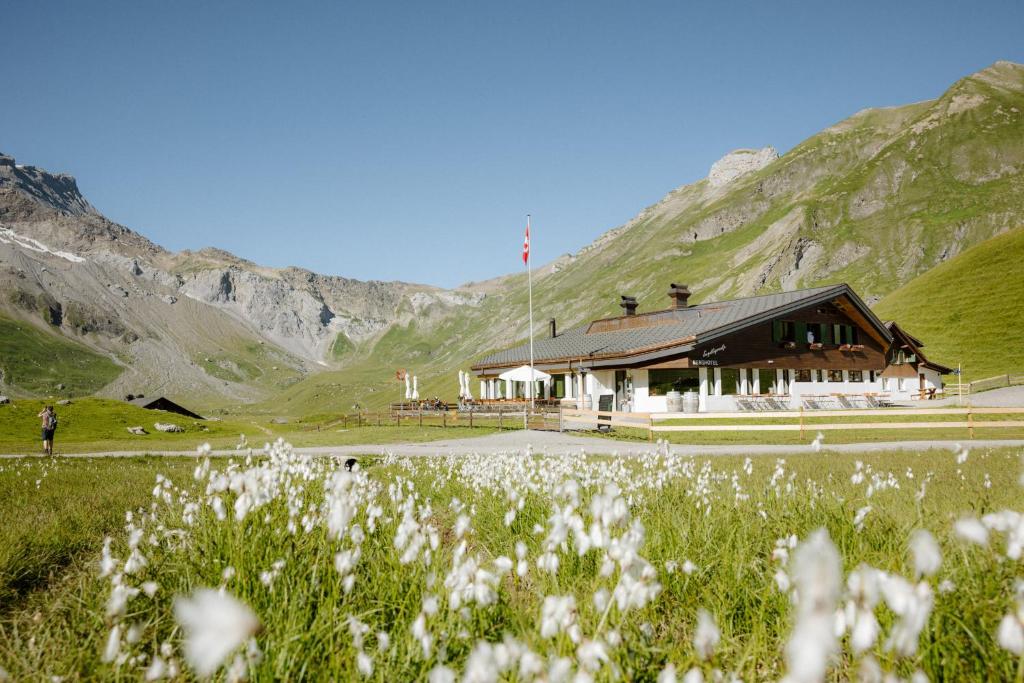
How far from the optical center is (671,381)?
45.1 metres

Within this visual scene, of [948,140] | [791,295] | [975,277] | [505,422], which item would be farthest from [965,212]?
[505,422]

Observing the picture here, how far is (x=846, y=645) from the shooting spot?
4156mm

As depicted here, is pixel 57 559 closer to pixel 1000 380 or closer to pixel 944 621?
pixel 944 621

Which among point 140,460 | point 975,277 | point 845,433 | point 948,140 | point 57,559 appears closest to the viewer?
point 57,559

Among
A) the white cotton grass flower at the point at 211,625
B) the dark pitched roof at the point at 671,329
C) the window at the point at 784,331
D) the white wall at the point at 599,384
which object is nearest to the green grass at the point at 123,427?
the white wall at the point at 599,384

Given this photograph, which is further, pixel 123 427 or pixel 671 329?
pixel 671 329

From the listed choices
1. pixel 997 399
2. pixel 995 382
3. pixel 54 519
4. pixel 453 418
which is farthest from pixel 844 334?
pixel 54 519

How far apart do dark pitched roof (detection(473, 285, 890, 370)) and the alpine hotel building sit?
0.37ft

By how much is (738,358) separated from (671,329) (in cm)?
689

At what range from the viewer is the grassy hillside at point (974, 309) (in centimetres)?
6178

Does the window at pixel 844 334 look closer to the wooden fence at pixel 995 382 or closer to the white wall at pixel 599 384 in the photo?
the wooden fence at pixel 995 382

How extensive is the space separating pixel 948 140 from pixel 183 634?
218095mm

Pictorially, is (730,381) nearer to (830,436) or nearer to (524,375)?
(524,375)

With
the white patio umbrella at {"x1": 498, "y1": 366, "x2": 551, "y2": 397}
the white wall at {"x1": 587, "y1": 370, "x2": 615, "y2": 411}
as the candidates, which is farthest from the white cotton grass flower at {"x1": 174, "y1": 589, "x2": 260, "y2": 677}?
the white wall at {"x1": 587, "y1": 370, "x2": 615, "y2": 411}
